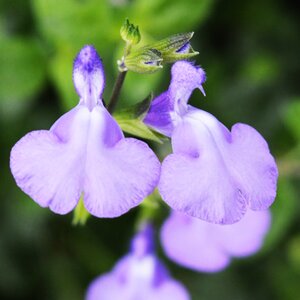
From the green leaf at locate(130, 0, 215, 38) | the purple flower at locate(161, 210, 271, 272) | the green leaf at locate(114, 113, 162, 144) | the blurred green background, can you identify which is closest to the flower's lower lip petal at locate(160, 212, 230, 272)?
the purple flower at locate(161, 210, 271, 272)

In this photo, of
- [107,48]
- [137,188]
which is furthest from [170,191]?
[107,48]

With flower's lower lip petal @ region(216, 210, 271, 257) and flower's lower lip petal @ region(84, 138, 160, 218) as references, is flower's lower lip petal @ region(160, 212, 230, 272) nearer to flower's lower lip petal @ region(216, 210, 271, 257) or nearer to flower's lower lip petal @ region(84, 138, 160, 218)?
flower's lower lip petal @ region(216, 210, 271, 257)

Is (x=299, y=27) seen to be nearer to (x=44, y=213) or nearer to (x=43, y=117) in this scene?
(x=43, y=117)

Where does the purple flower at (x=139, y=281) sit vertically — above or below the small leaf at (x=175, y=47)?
below

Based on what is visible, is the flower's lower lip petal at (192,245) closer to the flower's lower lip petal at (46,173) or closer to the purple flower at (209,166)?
the purple flower at (209,166)

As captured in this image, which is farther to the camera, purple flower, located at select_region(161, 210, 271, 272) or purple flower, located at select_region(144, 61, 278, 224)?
purple flower, located at select_region(161, 210, 271, 272)

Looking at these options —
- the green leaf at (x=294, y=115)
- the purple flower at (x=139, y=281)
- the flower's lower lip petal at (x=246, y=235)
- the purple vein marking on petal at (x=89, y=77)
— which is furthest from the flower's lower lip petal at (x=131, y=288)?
the purple vein marking on petal at (x=89, y=77)

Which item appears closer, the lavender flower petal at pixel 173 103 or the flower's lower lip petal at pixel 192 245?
the lavender flower petal at pixel 173 103
